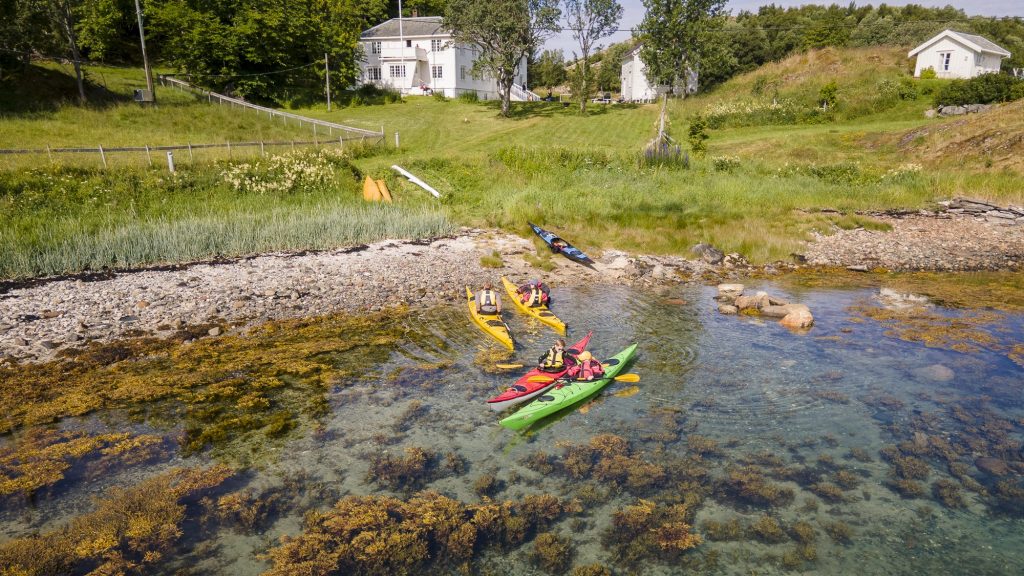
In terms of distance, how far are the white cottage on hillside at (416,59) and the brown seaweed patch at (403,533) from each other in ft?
199

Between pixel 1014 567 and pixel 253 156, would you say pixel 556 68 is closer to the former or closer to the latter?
pixel 253 156

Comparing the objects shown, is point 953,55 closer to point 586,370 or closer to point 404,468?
point 586,370

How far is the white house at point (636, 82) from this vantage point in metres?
70.1

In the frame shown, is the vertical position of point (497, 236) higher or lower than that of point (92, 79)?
lower

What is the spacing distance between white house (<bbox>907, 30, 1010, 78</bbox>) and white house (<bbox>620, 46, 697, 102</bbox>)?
23.6m

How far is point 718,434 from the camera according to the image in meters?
9.96

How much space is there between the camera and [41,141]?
94.7 feet

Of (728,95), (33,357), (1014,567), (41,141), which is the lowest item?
(1014,567)

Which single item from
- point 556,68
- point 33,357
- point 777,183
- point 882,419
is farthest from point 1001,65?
point 33,357

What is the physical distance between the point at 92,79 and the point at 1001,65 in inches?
3087

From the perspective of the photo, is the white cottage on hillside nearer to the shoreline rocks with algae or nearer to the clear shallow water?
the shoreline rocks with algae

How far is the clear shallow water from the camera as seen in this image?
24.7 feet

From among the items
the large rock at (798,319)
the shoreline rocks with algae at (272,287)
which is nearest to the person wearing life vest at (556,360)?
the shoreline rocks with algae at (272,287)

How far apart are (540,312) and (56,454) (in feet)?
33.3
